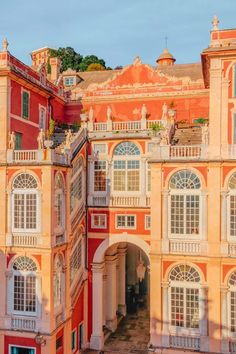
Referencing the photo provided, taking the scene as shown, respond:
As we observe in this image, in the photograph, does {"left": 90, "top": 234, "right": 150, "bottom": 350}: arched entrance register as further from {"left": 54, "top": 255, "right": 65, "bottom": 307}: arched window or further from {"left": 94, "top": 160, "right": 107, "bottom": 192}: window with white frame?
{"left": 54, "top": 255, "right": 65, "bottom": 307}: arched window

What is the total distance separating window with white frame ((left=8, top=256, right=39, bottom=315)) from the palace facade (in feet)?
0.20

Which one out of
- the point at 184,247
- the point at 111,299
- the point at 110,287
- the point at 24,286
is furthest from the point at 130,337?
the point at 184,247

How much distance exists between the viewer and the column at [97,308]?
90.8 feet

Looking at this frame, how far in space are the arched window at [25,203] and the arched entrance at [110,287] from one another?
19.8ft

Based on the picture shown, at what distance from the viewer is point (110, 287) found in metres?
30.2

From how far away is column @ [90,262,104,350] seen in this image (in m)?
27.7

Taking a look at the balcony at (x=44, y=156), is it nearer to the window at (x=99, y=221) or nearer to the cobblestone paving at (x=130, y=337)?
the window at (x=99, y=221)

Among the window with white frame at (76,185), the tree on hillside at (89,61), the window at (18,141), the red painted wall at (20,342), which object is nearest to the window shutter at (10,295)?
the red painted wall at (20,342)

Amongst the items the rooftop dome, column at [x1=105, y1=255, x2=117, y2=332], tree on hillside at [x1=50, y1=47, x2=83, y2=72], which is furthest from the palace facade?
tree on hillside at [x1=50, y1=47, x2=83, y2=72]

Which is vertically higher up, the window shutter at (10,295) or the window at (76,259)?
the window at (76,259)

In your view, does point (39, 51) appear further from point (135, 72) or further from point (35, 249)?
point (35, 249)

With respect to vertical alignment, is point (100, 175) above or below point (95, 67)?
below

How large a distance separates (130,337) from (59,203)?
11.7 m

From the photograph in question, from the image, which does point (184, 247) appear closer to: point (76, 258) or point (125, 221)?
point (125, 221)
